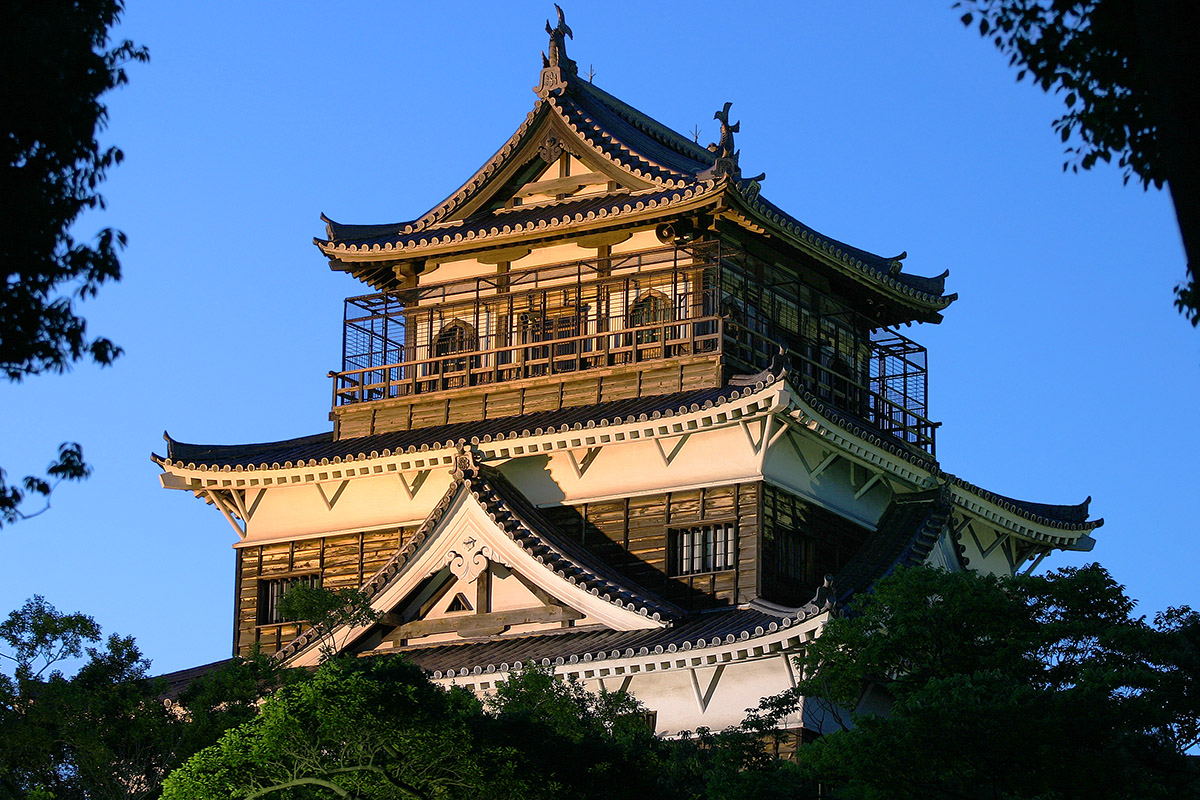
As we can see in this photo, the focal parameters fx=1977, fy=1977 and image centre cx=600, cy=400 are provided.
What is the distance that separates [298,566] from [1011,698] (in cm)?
1625

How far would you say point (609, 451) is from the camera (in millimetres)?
30828

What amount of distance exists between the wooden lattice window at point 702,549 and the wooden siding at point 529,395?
7.25ft

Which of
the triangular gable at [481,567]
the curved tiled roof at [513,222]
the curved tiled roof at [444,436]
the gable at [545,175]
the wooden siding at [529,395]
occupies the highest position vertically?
the gable at [545,175]

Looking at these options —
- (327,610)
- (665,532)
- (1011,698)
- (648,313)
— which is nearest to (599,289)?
(648,313)

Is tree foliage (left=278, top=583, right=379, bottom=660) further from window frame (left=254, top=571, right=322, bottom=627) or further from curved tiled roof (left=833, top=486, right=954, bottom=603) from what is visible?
curved tiled roof (left=833, top=486, right=954, bottom=603)

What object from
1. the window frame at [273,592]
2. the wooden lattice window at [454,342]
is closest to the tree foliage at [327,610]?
the window frame at [273,592]

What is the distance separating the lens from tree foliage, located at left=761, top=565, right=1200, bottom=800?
19625mm

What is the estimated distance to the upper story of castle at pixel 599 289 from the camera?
31.6m

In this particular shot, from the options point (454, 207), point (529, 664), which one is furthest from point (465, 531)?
point (454, 207)

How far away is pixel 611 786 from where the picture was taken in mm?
A: 20219

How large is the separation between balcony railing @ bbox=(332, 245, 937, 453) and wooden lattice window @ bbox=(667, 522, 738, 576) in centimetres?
266

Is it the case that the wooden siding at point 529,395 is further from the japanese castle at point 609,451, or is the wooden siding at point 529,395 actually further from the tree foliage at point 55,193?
the tree foliage at point 55,193

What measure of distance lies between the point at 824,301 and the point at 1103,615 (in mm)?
12420

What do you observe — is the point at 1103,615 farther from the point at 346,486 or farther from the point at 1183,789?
the point at 346,486
